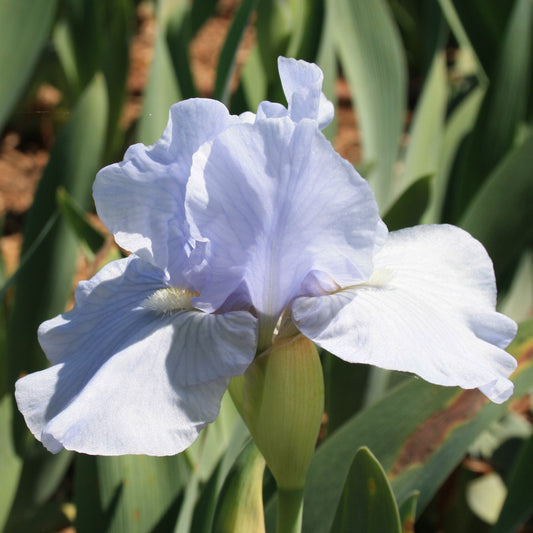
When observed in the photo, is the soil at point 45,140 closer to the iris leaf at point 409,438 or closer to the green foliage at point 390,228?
the green foliage at point 390,228

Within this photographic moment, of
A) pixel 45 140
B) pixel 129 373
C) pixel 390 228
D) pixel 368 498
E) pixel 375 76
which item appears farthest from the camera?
pixel 45 140

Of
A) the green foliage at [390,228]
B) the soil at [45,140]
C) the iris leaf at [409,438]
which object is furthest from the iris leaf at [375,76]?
the iris leaf at [409,438]

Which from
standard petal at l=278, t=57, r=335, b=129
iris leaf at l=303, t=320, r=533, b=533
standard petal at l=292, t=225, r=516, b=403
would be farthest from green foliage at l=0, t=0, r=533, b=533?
standard petal at l=278, t=57, r=335, b=129

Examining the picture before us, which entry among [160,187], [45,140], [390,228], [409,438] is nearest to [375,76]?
[390,228]

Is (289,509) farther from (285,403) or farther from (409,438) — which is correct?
(409,438)

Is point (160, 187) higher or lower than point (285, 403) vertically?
higher

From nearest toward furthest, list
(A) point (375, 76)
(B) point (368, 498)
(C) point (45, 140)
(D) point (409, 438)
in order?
(B) point (368, 498), (D) point (409, 438), (A) point (375, 76), (C) point (45, 140)

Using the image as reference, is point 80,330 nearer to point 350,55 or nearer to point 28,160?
point 350,55
